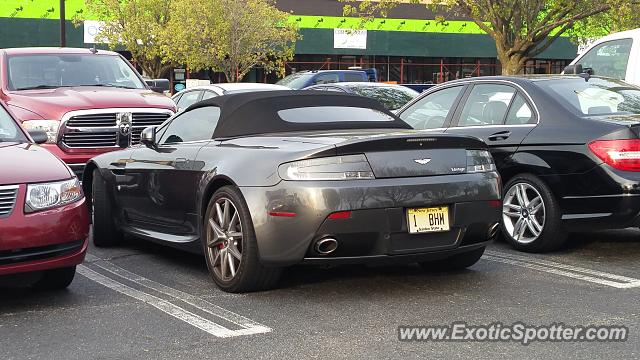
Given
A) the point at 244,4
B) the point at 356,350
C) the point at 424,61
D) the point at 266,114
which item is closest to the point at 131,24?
the point at 244,4

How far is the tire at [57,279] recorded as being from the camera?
620 cm

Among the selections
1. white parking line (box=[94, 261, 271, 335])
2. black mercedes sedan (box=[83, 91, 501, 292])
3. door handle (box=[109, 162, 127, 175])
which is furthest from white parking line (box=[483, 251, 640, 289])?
door handle (box=[109, 162, 127, 175])

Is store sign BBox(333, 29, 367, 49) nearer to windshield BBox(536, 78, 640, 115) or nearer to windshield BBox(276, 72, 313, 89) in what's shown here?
windshield BBox(276, 72, 313, 89)

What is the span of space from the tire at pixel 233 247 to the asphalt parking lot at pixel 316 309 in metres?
0.11

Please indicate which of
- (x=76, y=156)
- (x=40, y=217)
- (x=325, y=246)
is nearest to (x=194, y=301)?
(x=325, y=246)

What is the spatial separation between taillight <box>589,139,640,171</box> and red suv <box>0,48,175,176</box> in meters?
5.45

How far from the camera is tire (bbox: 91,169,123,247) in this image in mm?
8148

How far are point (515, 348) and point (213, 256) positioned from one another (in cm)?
246

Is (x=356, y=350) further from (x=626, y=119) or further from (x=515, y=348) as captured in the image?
(x=626, y=119)

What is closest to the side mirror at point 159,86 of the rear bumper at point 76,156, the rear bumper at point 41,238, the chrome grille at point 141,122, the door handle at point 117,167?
the chrome grille at point 141,122

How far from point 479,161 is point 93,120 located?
5.32 m

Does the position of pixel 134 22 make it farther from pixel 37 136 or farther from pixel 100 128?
pixel 37 136

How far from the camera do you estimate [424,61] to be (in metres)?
48.9

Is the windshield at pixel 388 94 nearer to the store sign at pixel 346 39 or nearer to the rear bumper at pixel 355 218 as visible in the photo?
the rear bumper at pixel 355 218
